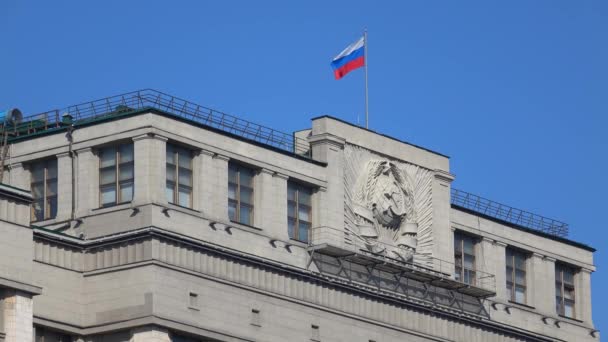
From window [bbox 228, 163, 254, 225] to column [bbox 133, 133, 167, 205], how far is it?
4.45 meters

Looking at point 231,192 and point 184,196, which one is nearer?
point 184,196

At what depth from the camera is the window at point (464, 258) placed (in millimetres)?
129875

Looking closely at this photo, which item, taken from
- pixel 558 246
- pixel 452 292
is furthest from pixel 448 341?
pixel 558 246

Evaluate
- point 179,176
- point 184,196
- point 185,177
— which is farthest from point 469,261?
point 179,176

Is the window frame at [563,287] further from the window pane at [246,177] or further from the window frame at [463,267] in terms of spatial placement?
the window pane at [246,177]

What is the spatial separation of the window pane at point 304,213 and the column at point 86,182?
1146 cm

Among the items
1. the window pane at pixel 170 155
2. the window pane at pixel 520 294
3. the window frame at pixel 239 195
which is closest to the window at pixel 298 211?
the window frame at pixel 239 195

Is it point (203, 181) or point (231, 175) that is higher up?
point (231, 175)

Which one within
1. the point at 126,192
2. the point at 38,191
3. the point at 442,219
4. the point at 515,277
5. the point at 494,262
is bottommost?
the point at 126,192

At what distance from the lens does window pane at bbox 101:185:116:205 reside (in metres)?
115

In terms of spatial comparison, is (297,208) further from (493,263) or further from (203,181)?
(493,263)

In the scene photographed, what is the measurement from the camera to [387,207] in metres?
124

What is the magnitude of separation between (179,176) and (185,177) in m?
0.38

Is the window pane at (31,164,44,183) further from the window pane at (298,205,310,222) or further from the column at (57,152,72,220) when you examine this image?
the window pane at (298,205,310,222)
